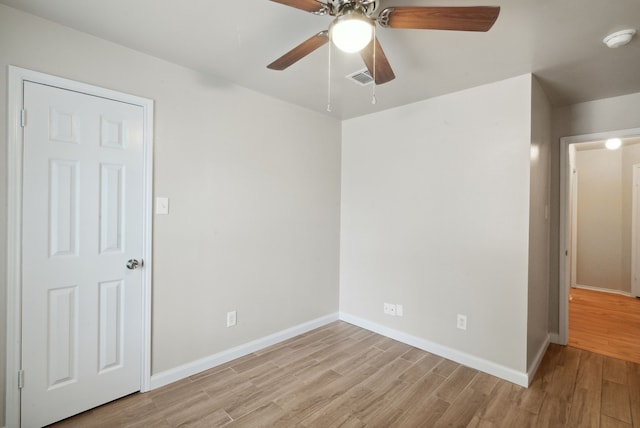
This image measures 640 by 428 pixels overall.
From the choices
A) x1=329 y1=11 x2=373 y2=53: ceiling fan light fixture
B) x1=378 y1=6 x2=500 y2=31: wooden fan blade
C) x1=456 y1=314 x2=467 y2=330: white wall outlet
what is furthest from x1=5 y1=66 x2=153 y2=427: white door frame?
x1=456 y1=314 x2=467 y2=330: white wall outlet

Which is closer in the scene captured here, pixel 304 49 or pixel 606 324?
pixel 304 49

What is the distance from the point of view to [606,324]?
3.61 m

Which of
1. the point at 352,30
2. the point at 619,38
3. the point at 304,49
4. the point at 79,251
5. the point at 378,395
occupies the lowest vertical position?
the point at 378,395

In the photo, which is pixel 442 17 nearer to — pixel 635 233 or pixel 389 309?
pixel 389 309

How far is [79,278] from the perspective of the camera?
1.95 meters

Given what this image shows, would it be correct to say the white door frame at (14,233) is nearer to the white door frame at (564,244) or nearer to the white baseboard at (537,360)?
the white baseboard at (537,360)

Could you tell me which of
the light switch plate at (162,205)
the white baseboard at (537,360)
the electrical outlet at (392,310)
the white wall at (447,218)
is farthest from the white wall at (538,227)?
the light switch plate at (162,205)

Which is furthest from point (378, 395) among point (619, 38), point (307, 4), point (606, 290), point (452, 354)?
point (606, 290)

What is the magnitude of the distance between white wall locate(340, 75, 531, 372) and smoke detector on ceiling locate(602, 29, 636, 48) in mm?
527

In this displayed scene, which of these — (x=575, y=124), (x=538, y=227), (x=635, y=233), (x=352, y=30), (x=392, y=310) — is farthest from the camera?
(x=635, y=233)

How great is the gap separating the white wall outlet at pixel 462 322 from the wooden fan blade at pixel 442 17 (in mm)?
2362

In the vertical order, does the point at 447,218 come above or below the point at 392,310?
above

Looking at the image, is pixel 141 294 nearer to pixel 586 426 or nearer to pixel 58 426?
pixel 58 426

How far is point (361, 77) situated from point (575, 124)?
2.42 metres
